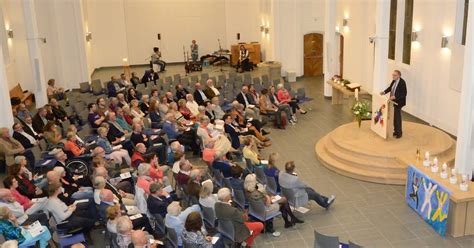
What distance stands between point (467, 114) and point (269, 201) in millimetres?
4553

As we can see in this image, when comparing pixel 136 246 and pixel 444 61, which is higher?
pixel 444 61

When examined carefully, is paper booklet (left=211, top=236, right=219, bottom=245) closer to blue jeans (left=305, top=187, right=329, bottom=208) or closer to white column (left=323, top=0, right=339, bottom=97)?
blue jeans (left=305, top=187, right=329, bottom=208)

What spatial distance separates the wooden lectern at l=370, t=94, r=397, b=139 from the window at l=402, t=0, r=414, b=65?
4.25m

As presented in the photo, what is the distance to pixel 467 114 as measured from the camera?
981cm

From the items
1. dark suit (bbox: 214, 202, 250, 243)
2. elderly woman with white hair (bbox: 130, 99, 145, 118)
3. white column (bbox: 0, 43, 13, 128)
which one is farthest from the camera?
elderly woman with white hair (bbox: 130, 99, 145, 118)

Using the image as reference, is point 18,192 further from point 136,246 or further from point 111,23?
point 111,23

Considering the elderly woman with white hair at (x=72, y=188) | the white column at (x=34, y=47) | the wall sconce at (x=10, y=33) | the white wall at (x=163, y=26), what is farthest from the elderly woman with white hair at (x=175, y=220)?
the white wall at (x=163, y=26)

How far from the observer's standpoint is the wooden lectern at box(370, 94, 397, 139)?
39.0 ft

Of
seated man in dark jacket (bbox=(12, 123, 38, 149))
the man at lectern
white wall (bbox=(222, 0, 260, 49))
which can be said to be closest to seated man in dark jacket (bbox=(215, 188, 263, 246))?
the man at lectern

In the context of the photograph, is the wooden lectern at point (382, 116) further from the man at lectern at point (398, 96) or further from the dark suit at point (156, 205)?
the dark suit at point (156, 205)

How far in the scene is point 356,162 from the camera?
11352 millimetres

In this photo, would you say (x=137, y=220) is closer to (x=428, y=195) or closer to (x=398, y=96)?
(x=428, y=195)

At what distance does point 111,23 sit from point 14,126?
16523 mm

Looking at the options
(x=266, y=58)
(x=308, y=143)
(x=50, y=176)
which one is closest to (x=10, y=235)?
(x=50, y=176)
